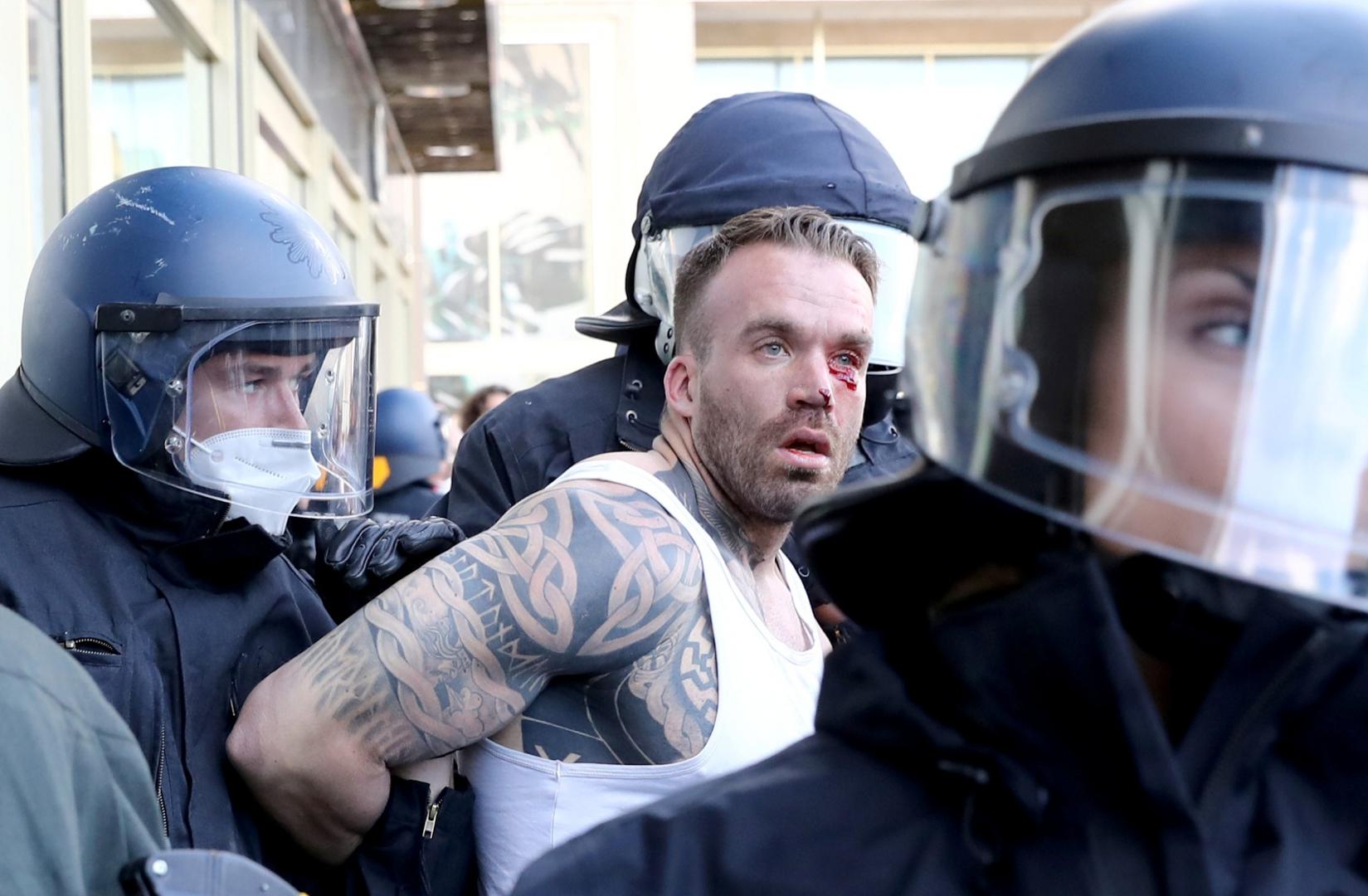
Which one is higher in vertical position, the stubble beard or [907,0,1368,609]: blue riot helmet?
[907,0,1368,609]: blue riot helmet

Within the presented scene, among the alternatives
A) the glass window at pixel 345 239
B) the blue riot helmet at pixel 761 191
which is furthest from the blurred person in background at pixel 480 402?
the blue riot helmet at pixel 761 191

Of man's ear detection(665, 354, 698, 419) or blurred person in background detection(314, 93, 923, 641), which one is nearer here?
man's ear detection(665, 354, 698, 419)

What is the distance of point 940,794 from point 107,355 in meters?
1.80

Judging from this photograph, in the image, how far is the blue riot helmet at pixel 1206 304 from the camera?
115 cm

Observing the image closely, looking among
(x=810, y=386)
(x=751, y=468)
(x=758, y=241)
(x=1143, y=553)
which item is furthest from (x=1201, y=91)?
(x=758, y=241)

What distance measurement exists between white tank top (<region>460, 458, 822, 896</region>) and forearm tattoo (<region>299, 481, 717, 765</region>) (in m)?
0.03

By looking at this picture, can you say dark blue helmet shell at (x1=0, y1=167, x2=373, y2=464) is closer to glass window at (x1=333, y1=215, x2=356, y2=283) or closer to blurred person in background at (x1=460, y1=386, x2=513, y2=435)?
blurred person in background at (x1=460, y1=386, x2=513, y2=435)

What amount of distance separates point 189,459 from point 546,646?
28.7 inches

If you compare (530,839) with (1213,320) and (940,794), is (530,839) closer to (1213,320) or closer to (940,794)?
(940,794)

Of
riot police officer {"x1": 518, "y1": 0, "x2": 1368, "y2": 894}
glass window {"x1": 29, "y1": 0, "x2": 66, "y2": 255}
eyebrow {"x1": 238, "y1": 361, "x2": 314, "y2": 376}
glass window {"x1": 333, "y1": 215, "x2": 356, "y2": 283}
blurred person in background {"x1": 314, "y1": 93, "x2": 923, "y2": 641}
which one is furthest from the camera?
glass window {"x1": 333, "y1": 215, "x2": 356, "y2": 283}

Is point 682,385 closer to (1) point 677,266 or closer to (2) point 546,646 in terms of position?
(1) point 677,266

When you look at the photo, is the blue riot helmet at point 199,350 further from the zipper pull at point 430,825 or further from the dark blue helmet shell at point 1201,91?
the dark blue helmet shell at point 1201,91

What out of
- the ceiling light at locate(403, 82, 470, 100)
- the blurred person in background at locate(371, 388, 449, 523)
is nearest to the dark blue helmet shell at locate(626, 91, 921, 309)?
the blurred person in background at locate(371, 388, 449, 523)

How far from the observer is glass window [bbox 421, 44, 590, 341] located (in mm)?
17453
